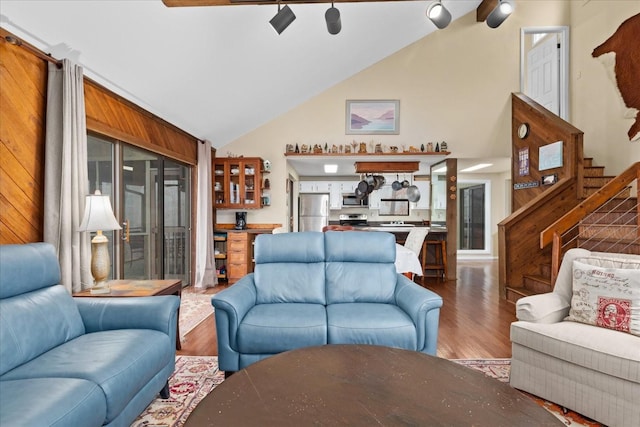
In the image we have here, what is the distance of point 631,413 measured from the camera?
5.55ft

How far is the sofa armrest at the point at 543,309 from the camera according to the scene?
7.13ft

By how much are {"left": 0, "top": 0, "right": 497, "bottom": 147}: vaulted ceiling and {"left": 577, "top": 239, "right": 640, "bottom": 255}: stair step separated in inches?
141

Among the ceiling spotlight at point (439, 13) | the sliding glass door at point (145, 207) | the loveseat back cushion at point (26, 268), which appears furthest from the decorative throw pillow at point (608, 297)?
the sliding glass door at point (145, 207)

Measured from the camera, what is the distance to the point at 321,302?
8.55 feet

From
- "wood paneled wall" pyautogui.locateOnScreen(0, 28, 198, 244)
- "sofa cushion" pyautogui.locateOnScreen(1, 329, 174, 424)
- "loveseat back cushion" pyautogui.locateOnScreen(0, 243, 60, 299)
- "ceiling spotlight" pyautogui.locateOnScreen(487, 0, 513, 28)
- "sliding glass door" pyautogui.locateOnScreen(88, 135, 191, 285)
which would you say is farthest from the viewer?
"sliding glass door" pyautogui.locateOnScreen(88, 135, 191, 285)

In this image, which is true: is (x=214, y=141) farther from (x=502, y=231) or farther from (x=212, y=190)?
(x=502, y=231)

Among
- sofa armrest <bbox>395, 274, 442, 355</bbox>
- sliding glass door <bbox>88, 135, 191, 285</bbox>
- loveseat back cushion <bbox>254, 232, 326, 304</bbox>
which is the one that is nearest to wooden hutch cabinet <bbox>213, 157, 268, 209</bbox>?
sliding glass door <bbox>88, 135, 191, 285</bbox>

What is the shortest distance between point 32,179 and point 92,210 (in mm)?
517

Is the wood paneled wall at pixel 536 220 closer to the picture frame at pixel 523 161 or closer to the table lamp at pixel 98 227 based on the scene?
the picture frame at pixel 523 161

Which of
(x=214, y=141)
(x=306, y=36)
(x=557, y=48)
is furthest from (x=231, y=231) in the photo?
(x=557, y=48)

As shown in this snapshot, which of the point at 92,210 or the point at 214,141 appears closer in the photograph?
the point at 92,210

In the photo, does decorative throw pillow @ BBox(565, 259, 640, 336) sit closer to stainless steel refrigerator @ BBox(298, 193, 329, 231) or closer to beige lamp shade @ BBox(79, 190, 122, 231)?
beige lamp shade @ BBox(79, 190, 122, 231)

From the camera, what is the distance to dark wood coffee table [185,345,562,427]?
1043 millimetres

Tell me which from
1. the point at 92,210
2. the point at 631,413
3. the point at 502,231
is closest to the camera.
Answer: the point at 631,413
